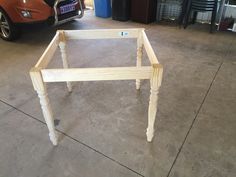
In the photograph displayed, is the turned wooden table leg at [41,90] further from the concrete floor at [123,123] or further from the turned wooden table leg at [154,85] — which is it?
the turned wooden table leg at [154,85]

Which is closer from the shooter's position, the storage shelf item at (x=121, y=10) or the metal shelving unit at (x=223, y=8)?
the metal shelving unit at (x=223, y=8)

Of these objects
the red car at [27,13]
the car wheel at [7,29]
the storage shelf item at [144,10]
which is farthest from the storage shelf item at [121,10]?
the car wheel at [7,29]

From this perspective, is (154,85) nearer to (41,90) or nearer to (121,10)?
(41,90)

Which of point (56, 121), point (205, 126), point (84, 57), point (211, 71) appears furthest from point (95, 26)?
point (205, 126)

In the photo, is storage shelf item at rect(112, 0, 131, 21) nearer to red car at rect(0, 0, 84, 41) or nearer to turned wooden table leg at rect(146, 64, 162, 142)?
red car at rect(0, 0, 84, 41)

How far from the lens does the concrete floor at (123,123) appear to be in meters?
1.43

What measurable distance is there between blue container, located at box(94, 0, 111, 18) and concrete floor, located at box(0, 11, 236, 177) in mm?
2132

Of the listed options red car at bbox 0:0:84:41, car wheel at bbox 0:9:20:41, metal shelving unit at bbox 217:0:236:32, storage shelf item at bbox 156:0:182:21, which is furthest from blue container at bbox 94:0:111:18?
metal shelving unit at bbox 217:0:236:32

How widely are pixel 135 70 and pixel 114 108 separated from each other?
778mm

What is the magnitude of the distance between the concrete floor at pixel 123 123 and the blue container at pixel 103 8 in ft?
7.00

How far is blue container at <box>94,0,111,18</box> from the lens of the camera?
467cm

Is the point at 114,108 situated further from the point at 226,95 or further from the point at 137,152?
the point at 226,95

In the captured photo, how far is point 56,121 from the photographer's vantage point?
5.98ft

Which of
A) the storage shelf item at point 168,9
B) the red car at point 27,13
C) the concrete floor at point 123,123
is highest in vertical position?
the red car at point 27,13
